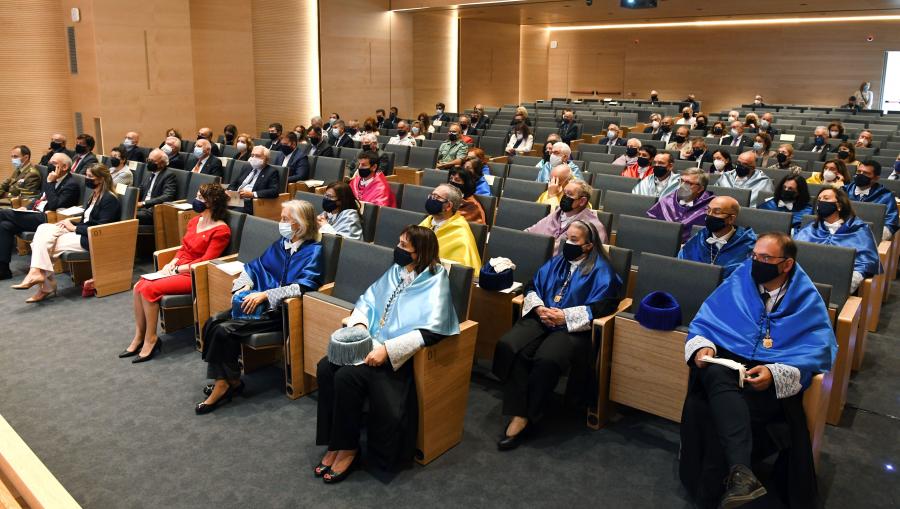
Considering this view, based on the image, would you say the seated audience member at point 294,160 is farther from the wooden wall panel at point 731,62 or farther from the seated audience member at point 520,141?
the wooden wall panel at point 731,62

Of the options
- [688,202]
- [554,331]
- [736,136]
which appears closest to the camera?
[554,331]

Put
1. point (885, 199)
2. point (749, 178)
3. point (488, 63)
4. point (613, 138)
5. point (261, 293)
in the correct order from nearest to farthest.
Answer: point (261, 293)
point (885, 199)
point (749, 178)
point (613, 138)
point (488, 63)

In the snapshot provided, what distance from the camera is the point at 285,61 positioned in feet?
46.5

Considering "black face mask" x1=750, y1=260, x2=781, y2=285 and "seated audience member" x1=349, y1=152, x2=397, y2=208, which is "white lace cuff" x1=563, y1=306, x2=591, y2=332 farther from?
"seated audience member" x1=349, y1=152, x2=397, y2=208

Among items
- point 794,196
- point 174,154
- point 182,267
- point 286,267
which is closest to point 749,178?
point 794,196

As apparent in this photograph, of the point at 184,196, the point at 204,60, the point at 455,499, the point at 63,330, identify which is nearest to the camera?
the point at 455,499

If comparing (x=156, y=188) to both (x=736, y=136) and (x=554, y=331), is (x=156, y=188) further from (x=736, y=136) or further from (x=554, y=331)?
(x=736, y=136)

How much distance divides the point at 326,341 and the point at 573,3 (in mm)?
13397

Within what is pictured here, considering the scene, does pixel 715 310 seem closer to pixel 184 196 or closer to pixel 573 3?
pixel 184 196

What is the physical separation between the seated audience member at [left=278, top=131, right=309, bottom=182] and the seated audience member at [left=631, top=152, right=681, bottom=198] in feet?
12.8

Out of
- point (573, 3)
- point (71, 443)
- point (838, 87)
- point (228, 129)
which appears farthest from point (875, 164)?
point (838, 87)

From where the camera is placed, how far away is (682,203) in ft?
17.8

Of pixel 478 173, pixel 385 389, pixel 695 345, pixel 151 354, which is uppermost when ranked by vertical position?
pixel 478 173

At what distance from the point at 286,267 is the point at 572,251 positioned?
1.72 meters
